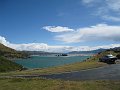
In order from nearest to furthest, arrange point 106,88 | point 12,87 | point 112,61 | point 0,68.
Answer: point 106,88 < point 12,87 < point 112,61 < point 0,68

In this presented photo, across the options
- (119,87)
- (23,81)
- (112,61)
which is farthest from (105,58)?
(119,87)

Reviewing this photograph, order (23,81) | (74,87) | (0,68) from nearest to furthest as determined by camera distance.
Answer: (74,87)
(23,81)
(0,68)

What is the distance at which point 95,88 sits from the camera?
22.1 metres

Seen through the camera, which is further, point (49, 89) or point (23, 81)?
point (23, 81)

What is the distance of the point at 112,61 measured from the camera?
59000mm

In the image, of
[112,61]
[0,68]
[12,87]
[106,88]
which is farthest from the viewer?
→ [0,68]

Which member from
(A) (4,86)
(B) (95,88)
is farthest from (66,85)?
(A) (4,86)

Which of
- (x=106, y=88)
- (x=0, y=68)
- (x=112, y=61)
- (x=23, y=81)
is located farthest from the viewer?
(x=0, y=68)

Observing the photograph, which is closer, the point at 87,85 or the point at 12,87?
the point at 87,85

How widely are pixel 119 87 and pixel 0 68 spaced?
154 feet

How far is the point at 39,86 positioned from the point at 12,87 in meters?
2.83

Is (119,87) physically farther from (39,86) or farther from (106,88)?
(39,86)

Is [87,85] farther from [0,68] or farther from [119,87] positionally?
[0,68]

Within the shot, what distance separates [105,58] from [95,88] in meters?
39.6
